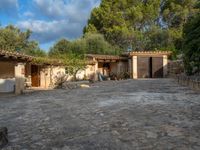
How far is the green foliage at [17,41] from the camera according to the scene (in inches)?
1460

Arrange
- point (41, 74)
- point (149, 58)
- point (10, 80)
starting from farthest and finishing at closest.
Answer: point (149, 58) → point (41, 74) → point (10, 80)

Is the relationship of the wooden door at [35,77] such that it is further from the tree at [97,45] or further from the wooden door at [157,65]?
the tree at [97,45]

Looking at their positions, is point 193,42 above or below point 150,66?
above

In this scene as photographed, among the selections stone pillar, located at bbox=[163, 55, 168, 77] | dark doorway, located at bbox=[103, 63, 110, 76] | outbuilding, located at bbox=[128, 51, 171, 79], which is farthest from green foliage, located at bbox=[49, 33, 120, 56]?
stone pillar, located at bbox=[163, 55, 168, 77]

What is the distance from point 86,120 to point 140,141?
2581 millimetres

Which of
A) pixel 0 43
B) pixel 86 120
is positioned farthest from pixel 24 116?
pixel 0 43

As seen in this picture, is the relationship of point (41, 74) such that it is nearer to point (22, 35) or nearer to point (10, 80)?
point (10, 80)

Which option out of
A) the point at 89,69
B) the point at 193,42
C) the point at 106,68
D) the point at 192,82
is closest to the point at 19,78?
the point at 192,82

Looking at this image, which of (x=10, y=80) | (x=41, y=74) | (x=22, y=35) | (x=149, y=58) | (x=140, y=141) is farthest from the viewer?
(x=22, y=35)

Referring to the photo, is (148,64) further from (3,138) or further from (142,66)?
(3,138)

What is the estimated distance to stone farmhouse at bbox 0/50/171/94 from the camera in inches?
741

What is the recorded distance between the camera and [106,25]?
135ft

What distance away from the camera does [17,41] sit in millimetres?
38594

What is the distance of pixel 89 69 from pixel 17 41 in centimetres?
1138
